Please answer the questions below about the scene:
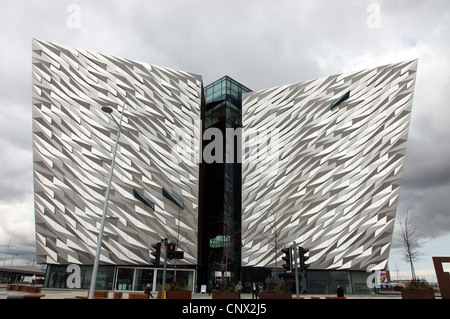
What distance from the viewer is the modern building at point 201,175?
3238 centimetres

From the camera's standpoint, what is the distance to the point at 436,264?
19.4m

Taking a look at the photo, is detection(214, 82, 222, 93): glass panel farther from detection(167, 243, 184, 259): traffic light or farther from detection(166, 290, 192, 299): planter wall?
detection(167, 243, 184, 259): traffic light

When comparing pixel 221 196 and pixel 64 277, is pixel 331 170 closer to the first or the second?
pixel 221 196

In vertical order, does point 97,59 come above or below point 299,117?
above

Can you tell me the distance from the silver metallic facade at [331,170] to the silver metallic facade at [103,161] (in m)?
8.71

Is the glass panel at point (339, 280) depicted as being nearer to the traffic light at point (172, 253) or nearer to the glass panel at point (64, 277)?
the glass panel at point (64, 277)

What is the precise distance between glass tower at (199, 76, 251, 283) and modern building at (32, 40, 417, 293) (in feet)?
0.71

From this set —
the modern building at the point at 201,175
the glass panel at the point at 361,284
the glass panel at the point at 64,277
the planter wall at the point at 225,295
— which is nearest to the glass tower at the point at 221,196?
the modern building at the point at 201,175

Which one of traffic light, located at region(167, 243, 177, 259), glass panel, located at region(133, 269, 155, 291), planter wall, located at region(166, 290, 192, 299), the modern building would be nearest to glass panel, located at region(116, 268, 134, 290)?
the modern building

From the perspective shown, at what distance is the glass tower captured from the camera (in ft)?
127
